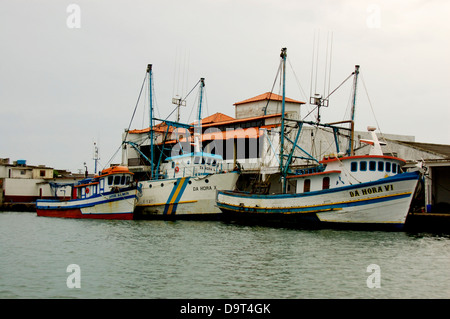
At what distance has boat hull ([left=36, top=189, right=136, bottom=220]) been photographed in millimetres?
35250

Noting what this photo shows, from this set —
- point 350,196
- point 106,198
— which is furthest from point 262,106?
point 350,196

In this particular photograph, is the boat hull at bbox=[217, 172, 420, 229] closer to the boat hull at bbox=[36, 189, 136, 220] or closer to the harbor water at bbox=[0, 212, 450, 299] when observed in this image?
the harbor water at bbox=[0, 212, 450, 299]

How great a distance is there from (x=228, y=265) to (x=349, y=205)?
38.7 feet

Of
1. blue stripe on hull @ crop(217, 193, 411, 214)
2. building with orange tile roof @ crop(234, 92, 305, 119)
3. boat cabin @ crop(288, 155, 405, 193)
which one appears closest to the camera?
blue stripe on hull @ crop(217, 193, 411, 214)

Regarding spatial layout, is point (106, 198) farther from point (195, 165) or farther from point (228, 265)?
point (228, 265)

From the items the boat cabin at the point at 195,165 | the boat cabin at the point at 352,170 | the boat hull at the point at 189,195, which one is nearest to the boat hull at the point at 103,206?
the boat hull at the point at 189,195

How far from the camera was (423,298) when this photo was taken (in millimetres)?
12062

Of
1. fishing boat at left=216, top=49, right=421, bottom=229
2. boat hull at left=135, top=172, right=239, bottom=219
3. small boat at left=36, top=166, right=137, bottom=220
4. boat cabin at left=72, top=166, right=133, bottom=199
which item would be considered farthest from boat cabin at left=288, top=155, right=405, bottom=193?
boat cabin at left=72, top=166, right=133, bottom=199

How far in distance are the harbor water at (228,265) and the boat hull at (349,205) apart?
3.75ft

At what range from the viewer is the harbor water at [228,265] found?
12820 millimetres

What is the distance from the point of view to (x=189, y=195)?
114 ft

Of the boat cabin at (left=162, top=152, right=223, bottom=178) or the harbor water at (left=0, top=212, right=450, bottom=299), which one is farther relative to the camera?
the boat cabin at (left=162, top=152, right=223, bottom=178)

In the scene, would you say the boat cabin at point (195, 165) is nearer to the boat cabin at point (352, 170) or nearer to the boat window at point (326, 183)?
the boat cabin at point (352, 170)
